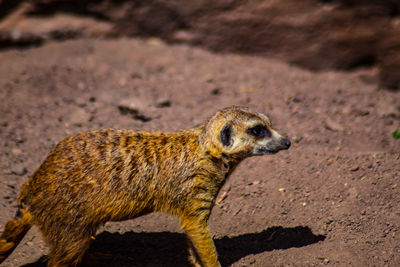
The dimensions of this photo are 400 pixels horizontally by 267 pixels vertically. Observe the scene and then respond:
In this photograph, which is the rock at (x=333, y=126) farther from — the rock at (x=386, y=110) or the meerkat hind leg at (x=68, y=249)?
the meerkat hind leg at (x=68, y=249)

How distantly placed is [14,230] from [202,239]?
4.73 feet

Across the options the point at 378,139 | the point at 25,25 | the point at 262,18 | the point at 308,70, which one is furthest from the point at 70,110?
the point at 378,139

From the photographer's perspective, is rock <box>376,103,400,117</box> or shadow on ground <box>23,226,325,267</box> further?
rock <box>376,103,400,117</box>

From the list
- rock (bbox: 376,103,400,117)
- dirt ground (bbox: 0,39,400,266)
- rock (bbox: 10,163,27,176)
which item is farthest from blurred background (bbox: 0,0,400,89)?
rock (bbox: 10,163,27,176)

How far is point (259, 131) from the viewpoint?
→ 3.57 metres

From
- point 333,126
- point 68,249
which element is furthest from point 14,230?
point 333,126

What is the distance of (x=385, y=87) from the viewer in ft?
20.1

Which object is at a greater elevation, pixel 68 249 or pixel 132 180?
pixel 132 180

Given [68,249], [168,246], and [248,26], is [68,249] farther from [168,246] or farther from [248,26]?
[248,26]

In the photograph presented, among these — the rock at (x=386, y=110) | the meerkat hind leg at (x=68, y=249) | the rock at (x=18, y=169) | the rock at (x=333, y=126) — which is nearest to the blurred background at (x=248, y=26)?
the rock at (x=386, y=110)

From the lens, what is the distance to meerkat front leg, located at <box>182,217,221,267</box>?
3.47 metres

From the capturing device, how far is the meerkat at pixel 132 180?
127 inches

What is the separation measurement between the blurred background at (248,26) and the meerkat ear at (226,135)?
131 inches

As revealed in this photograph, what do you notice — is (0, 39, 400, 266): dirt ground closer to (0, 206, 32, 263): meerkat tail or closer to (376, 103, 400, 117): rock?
(376, 103, 400, 117): rock
